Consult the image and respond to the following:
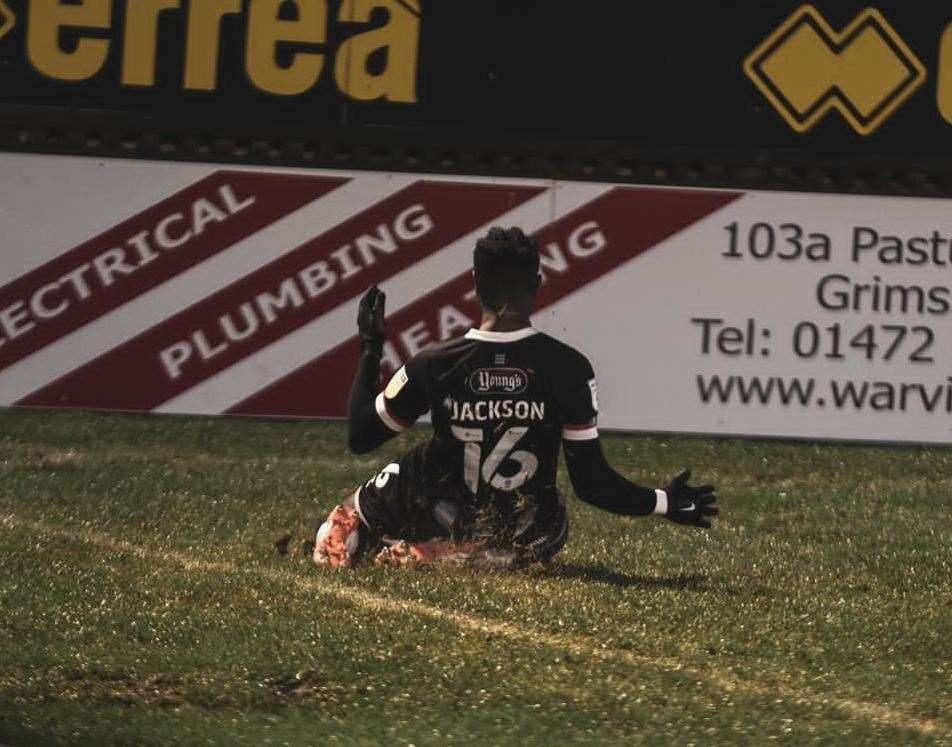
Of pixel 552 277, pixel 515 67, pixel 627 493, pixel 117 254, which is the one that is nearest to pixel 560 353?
pixel 627 493

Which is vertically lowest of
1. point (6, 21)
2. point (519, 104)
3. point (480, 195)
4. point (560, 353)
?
point (560, 353)

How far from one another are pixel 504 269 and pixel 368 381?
2.26ft

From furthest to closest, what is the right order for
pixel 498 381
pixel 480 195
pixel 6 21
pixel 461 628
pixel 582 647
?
1. pixel 480 195
2. pixel 6 21
3. pixel 498 381
4. pixel 461 628
5. pixel 582 647

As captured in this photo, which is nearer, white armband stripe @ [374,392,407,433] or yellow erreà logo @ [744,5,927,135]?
white armband stripe @ [374,392,407,433]

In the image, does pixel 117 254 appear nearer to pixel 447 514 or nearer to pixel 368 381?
pixel 368 381

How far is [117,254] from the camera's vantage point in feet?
42.5

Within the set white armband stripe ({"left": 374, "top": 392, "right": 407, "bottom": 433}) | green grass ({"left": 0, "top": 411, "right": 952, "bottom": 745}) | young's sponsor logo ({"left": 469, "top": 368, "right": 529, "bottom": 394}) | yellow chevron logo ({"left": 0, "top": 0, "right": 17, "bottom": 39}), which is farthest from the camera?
yellow chevron logo ({"left": 0, "top": 0, "right": 17, "bottom": 39})

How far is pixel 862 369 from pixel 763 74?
1.84m

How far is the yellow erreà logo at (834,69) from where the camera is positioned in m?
13.0

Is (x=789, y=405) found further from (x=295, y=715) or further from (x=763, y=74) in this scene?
(x=295, y=715)

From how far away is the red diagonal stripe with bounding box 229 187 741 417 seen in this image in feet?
42.5

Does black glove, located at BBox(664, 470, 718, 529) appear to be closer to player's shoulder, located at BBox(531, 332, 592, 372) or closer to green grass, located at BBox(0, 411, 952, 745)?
green grass, located at BBox(0, 411, 952, 745)

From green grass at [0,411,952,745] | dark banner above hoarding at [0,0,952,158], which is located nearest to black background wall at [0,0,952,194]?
dark banner above hoarding at [0,0,952,158]

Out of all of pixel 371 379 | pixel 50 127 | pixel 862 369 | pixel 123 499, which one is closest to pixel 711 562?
pixel 371 379
